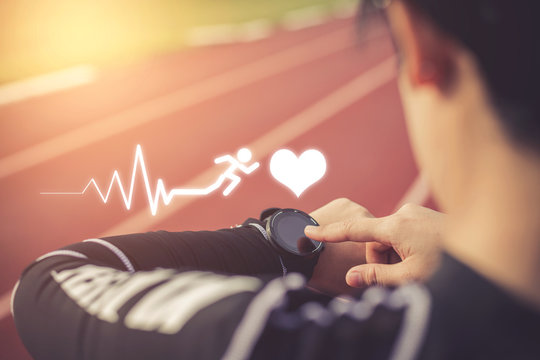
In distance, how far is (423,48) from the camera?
338mm

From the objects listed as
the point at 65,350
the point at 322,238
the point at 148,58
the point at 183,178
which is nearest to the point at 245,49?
the point at 148,58

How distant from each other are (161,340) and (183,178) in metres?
2.29

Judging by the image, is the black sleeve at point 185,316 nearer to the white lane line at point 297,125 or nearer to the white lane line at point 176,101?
the white lane line at point 297,125

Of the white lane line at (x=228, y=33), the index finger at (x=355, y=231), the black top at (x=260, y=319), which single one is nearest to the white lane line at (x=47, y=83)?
the white lane line at (x=228, y=33)

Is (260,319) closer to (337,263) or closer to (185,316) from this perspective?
(185,316)

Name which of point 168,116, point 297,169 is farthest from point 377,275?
point 168,116

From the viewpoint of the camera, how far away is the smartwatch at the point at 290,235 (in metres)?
0.78

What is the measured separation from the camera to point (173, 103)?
11.3 feet

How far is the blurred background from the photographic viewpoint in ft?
7.54

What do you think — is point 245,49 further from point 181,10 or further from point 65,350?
point 65,350

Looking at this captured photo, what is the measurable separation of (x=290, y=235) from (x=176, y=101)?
9.23 feet

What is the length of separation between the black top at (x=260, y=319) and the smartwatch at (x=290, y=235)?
32 centimetres

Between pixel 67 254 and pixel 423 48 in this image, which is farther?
pixel 67 254

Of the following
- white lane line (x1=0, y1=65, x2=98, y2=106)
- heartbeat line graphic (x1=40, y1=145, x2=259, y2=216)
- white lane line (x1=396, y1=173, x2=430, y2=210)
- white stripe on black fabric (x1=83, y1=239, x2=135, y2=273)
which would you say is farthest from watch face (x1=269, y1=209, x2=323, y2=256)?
white lane line (x1=0, y1=65, x2=98, y2=106)
